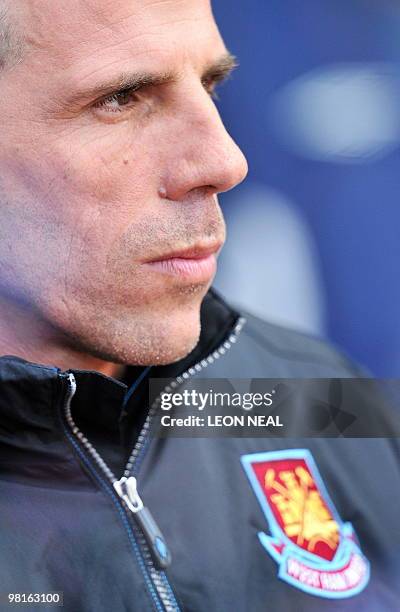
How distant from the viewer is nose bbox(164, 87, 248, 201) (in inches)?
43.4

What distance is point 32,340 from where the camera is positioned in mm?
1146

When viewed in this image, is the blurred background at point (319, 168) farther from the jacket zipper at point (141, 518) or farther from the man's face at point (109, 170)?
the jacket zipper at point (141, 518)

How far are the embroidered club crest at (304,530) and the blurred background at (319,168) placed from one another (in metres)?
0.28

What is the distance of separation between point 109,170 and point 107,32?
0.17 meters

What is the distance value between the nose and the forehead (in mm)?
71

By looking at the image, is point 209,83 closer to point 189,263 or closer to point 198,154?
point 198,154

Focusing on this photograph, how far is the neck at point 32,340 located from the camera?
1.14 meters

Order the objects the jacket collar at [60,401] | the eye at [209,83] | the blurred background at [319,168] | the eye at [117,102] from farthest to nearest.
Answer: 1. the blurred background at [319,168]
2. the eye at [209,83]
3. the eye at [117,102]
4. the jacket collar at [60,401]

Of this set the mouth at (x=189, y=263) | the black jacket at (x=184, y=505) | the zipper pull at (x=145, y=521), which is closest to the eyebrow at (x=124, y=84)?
the mouth at (x=189, y=263)

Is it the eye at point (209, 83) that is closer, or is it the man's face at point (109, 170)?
the man's face at point (109, 170)

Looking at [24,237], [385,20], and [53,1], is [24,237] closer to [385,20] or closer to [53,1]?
[53,1]

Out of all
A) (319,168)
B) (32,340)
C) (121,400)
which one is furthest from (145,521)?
(319,168)

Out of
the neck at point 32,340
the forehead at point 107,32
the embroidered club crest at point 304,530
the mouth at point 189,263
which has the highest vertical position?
the forehead at point 107,32

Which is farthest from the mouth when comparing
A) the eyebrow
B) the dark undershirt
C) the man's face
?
the eyebrow
